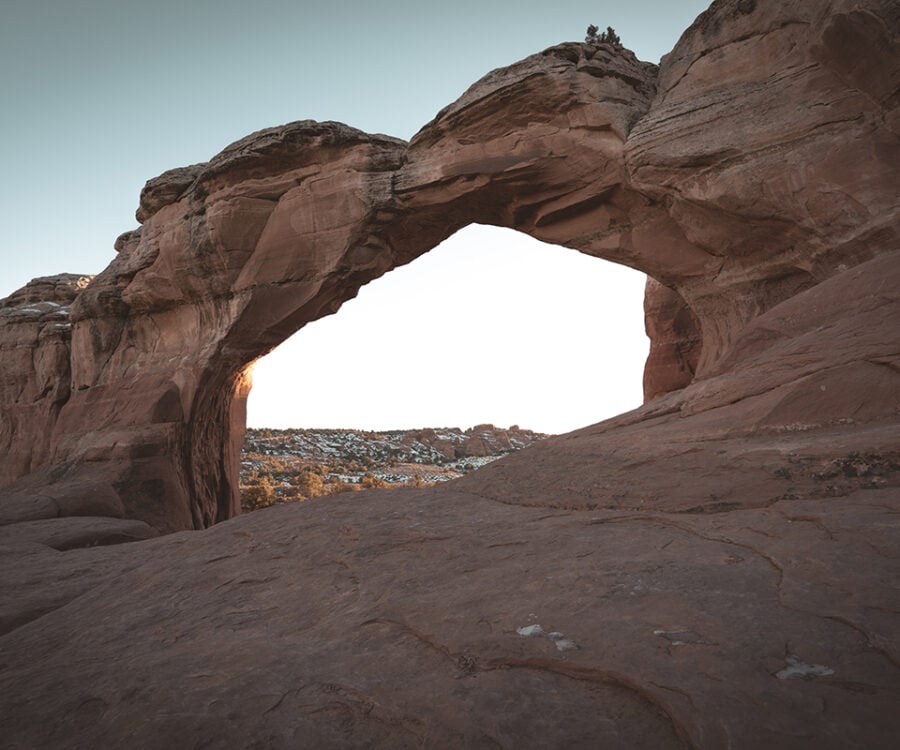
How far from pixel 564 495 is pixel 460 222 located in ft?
30.6

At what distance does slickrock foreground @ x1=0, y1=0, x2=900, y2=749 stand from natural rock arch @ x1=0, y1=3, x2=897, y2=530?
6 cm

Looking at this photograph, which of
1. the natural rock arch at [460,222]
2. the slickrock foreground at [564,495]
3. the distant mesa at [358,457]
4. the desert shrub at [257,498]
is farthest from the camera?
the distant mesa at [358,457]

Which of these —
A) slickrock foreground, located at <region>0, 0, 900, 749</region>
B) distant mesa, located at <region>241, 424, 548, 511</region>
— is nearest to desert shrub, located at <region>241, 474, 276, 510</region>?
distant mesa, located at <region>241, 424, 548, 511</region>

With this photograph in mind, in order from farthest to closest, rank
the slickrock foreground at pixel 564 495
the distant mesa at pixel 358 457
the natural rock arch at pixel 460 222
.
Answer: the distant mesa at pixel 358 457 → the natural rock arch at pixel 460 222 → the slickrock foreground at pixel 564 495

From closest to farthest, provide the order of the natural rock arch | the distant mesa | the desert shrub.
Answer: the natural rock arch < the desert shrub < the distant mesa

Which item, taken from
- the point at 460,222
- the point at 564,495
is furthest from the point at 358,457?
the point at 564,495

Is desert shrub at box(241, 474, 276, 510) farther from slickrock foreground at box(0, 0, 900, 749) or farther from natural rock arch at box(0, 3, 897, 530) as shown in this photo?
slickrock foreground at box(0, 0, 900, 749)

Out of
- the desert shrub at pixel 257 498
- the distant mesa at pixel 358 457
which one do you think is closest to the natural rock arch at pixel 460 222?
the desert shrub at pixel 257 498

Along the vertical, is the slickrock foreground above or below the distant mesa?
above

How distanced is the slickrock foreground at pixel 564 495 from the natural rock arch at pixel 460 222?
6 centimetres

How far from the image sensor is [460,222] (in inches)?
488

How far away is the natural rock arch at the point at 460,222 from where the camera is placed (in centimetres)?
823

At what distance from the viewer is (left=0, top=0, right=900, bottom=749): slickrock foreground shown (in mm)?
1833

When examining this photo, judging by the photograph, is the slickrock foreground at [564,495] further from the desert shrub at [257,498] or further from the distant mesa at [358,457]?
the distant mesa at [358,457]
